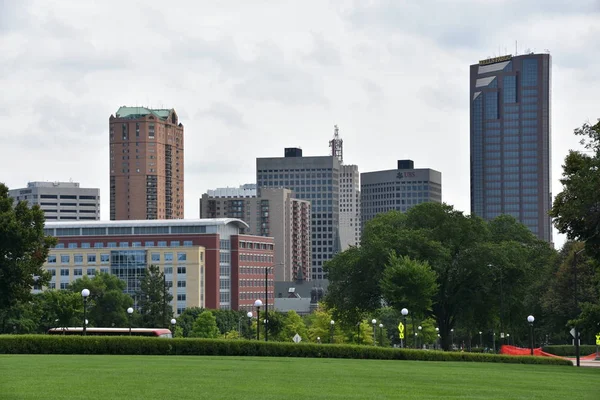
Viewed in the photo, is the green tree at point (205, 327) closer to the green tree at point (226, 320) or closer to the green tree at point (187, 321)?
the green tree at point (187, 321)

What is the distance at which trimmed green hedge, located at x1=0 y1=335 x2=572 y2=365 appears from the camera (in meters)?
46.4

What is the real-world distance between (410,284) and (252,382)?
48116mm

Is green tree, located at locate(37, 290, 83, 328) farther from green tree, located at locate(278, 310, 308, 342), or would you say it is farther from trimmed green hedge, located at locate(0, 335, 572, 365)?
trimmed green hedge, located at locate(0, 335, 572, 365)

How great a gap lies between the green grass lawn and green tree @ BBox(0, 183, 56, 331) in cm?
3240

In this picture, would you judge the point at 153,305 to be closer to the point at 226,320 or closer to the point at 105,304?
the point at 105,304

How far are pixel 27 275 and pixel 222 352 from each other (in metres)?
26.4

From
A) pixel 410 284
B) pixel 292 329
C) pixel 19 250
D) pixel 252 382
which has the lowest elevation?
pixel 292 329

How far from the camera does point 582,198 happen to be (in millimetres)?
49406

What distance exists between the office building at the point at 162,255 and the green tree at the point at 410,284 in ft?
368

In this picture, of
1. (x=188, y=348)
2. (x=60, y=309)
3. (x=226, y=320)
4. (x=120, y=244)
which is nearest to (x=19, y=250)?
(x=188, y=348)

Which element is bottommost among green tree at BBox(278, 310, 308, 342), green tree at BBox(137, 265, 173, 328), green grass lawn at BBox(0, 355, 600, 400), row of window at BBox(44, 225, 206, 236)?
green tree at BBox(278, 310, 308, 342)

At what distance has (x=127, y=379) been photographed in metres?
29.8

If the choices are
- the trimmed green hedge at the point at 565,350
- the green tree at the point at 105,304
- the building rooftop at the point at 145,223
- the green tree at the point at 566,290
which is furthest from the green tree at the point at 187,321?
the green tree at the point at 566,290

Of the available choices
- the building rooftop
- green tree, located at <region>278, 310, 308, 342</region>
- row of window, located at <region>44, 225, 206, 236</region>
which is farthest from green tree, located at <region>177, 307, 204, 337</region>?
the building rooftop
